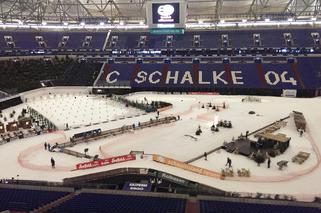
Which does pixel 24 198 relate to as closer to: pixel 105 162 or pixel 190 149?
pixel 105 162

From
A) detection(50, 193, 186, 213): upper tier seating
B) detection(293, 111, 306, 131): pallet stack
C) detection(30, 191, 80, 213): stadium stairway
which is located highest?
detection(293, 111, 306, 131): pallet stack

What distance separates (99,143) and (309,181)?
2063cm

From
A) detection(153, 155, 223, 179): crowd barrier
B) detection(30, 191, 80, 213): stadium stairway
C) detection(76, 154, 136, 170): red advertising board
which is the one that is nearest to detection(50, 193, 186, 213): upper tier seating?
detection(30, 191, 80, 213): stadium stairway

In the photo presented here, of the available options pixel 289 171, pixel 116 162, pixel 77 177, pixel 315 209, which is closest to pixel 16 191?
pixel 77 177

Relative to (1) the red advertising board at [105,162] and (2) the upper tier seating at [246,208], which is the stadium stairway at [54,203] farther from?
(2) the upper tier seating at [246,208]

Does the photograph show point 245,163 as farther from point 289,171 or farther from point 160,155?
point 160,155

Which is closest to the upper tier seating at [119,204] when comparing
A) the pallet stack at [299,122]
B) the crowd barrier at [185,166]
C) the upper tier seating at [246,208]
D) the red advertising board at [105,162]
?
the upper tier seating at [246,208]

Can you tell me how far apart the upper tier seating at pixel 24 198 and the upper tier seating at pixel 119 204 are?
162cm

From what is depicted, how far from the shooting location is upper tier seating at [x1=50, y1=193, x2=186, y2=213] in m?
20.5

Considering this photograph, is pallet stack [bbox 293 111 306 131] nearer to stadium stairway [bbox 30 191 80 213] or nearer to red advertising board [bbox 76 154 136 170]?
red advertising board [bbox 76 154 136 170]

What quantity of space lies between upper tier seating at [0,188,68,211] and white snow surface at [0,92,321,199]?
5201mm

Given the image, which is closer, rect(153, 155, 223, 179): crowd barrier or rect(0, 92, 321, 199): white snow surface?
rect(0, 92, 321, 199): white snow surface

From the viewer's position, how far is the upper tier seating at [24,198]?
21297 millimetres

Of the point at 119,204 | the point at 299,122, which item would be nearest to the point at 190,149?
the point at 119,204
